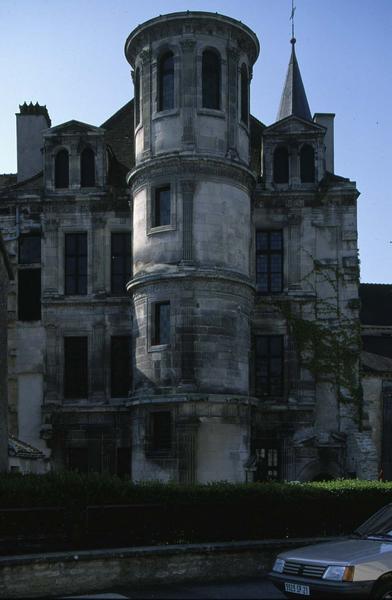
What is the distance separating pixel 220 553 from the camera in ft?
53.3

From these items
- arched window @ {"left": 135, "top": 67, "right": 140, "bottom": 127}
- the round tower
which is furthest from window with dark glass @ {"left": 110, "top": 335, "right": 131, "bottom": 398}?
arched window @ {"left": 135, "top": 67, "right": 140, "bottom": 127}

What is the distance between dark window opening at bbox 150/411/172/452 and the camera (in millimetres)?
27641

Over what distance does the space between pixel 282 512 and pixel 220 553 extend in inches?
82.1

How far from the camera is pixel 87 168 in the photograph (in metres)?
33.2

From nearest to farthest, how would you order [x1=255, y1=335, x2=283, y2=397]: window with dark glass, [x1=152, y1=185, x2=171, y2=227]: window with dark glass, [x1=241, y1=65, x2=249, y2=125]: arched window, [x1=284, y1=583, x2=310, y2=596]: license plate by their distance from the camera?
[x1=284, y1=583, x2=310, y2=596]: license plate
[x1=152, y1=185, x2=171, y2=227]: window with dark glass
[x1=241, y1=65, x2=249, y2=125]: arched window
[x1=255, y1=335, x2=283, y2=397]: window with dark glass

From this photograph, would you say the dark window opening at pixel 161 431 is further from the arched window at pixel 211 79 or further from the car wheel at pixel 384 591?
the car wheel at pixel 384 591

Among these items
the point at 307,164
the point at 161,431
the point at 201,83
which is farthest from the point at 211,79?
the point at 161,431

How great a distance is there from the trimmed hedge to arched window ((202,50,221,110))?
48.5ft

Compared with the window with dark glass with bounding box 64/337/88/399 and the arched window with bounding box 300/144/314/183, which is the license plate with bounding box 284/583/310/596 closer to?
the window with dark glass with bounding box 64/337/88/399

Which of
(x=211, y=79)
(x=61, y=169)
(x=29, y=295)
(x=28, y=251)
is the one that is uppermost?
(x=211, y=79)

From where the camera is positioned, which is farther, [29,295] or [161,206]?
[29,295]

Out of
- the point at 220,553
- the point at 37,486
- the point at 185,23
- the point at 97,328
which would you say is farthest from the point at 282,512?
the point at 185,23

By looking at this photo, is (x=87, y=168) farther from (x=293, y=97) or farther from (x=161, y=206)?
(x=293, y=97)

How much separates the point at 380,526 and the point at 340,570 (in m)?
1.89
